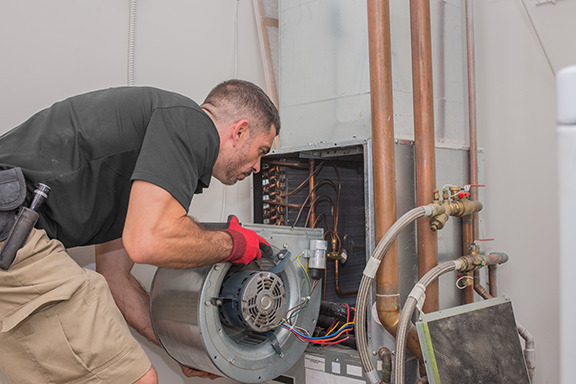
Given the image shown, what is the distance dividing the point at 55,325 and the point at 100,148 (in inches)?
16.0

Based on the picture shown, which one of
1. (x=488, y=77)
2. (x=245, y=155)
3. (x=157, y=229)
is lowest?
(x=157, y=229)

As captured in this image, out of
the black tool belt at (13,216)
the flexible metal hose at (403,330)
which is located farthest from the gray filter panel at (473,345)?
the black tool belt at (13,216)

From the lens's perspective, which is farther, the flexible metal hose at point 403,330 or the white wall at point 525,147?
the white wall at point 525,147

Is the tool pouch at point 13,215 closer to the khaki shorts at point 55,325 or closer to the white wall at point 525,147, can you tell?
the khaki shorts at point 55,325

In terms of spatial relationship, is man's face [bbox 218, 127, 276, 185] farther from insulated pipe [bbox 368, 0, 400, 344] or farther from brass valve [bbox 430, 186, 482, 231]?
brass valve [bbox 430, 186, 482, 231]

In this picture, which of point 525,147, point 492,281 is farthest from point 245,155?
point 525,147

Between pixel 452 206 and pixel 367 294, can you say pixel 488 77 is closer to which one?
pixel 452 206

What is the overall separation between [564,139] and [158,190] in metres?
0.82

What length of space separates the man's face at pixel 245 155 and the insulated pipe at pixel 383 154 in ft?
1.03

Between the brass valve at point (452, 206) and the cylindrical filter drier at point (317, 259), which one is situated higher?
the brass valve at point (452, 206)

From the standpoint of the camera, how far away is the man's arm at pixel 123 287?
1.61 m

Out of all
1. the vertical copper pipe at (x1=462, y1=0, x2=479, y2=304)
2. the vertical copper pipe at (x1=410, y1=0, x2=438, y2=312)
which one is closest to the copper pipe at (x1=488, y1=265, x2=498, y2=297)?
the vertical copper pipe at (x1=462, y1=0, x2=479, y2=304)

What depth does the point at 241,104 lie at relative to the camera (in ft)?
4.58

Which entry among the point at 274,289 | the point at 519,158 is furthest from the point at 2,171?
the point at 519,158
